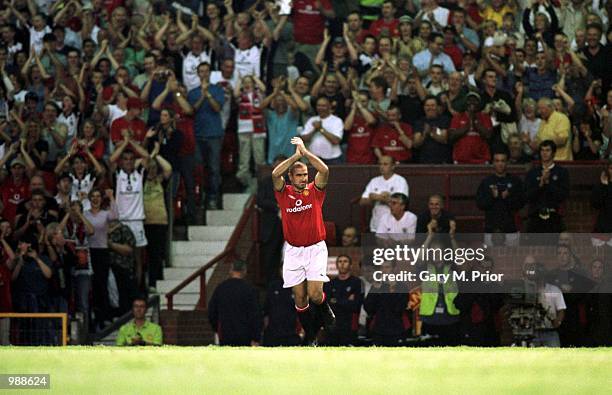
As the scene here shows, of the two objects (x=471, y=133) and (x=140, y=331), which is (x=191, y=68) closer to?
(x=471, y=133)

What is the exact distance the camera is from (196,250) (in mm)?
24703

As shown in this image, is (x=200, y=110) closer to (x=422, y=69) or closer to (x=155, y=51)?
(x=155, y=51)

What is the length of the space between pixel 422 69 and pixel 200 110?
4186mm

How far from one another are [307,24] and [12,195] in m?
6.57

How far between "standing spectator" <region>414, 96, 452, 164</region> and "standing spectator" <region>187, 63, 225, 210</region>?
3623 mm

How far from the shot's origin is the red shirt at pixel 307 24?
26.1 metres

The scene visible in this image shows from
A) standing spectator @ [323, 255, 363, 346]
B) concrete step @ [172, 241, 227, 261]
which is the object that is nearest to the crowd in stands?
concrete step @ [172, 241, 227, 261]

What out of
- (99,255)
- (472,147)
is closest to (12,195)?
(99,255)

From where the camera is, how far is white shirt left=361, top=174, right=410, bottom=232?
75.3 feet

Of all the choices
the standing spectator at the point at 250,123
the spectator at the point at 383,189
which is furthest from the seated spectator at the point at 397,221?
the standing spectator at the point at 250,123

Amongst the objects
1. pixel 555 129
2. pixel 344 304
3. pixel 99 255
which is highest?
pixel 555 129

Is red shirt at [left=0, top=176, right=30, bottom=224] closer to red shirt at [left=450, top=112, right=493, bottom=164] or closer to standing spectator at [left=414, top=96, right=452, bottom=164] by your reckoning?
standing spectator at [left=414, top=96, right=452, bottom=164]

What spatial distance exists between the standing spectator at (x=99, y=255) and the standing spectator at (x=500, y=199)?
6338 mm

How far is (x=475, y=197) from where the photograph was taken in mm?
23719
